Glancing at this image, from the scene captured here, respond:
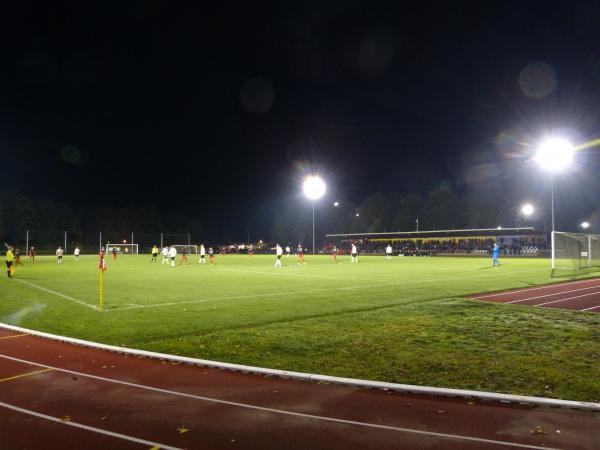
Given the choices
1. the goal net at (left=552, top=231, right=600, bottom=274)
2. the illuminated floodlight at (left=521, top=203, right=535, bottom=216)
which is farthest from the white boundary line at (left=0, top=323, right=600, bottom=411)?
the illuminated floodlight at (left=521, top=203, right=535, bottom=216)

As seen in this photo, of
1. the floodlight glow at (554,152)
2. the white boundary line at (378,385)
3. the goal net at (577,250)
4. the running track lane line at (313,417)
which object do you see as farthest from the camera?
the floodlight glow at (554,152)

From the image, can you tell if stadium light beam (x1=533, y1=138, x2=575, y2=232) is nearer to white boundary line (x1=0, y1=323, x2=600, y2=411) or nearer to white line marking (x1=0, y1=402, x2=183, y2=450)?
white boundary line (x1=0, y1=323, x2=600, y2=411)

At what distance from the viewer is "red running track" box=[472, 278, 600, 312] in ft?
49.1

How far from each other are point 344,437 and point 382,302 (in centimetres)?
1033

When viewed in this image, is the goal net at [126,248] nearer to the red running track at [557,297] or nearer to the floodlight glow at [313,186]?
the floodlight glow at [313,186]

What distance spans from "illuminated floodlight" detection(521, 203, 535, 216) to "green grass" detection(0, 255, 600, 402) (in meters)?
81.3

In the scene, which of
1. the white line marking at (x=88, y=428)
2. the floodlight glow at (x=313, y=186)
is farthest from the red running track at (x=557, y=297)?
the floodlight glow at (x=313, y=186)

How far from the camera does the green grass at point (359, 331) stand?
7648 mm

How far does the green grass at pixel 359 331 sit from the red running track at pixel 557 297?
110cm

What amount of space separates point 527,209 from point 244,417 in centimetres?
9620

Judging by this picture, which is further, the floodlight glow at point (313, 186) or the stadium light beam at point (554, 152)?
the floodlight glow at point (313, 186)

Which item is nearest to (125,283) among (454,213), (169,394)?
(169,394)

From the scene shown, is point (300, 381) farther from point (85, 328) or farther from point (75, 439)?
point (85, 328)

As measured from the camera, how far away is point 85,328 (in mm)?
11250
